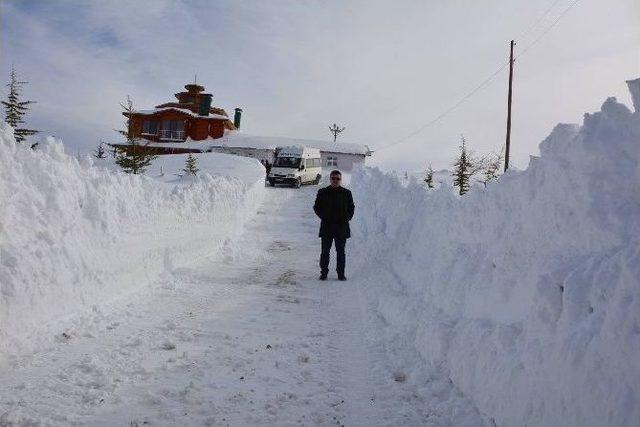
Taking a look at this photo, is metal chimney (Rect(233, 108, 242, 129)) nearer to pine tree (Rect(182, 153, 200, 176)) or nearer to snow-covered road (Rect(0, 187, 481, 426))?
pine tree (Rect(182, 153, 200, 176))

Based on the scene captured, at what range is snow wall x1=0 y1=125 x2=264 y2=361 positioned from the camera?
425 centimetres

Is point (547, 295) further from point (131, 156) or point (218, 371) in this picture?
point (131, 156)

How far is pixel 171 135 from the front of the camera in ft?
150

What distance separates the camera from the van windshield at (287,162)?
28047mm

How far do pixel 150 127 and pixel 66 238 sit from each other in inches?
1742

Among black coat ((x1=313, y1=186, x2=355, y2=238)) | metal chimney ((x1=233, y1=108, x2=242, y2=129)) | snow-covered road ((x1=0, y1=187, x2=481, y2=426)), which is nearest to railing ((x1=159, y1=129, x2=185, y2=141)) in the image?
metal chimney ((x1=233, y1=108, x2=242, y2=129))

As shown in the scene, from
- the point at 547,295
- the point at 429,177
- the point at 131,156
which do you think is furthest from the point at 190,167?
the point at 547,295

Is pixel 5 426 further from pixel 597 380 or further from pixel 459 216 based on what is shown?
pixel 459 216

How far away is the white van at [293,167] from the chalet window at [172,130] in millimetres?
20556

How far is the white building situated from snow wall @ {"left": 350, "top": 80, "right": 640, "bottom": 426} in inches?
1590

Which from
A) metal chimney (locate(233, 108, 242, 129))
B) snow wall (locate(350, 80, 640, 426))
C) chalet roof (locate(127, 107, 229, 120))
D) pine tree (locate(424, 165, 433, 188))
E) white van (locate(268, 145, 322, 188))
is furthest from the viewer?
metal chimney (locate(233, 108, 242, 129))

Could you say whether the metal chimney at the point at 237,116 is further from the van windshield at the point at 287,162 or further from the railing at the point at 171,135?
the van windshield at the point at 287,162

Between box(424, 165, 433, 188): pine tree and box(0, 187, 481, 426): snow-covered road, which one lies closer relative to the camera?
box(0, 187, 481, 426): snow-covered road

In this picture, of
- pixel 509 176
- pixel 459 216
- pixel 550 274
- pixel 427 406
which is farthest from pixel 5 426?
pixel 459 216
